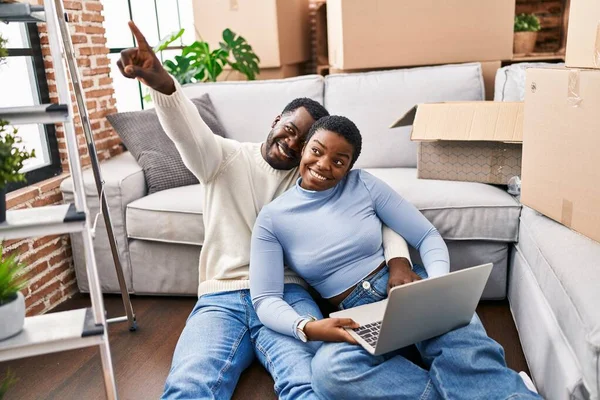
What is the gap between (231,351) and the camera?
1.73m

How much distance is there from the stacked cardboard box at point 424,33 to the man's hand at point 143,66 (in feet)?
5.05

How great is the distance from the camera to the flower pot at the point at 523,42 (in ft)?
12.5

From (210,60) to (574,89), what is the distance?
220cm

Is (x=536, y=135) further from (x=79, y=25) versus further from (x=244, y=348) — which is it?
(x=79, y=25)

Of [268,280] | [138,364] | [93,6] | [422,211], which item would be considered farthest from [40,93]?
[422,211]

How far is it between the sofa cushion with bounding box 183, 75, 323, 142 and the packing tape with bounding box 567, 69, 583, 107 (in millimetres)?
1395

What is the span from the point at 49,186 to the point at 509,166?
185cm

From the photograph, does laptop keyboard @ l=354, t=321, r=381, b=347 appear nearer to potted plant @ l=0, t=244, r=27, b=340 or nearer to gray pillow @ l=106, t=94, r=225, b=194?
→ potted plant @ l=0, t=244, r=27, b=340

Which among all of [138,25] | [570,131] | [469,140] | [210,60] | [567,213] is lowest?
[567,213]

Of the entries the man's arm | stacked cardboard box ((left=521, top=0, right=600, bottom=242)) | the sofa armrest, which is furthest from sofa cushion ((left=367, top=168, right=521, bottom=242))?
the sofa armrest

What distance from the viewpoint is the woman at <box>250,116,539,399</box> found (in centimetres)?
148

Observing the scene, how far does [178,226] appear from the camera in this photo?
229 centimetres

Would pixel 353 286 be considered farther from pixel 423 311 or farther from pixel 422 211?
pixel 422 211

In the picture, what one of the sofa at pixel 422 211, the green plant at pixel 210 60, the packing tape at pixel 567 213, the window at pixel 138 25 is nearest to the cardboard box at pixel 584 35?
the packing tape at pixel 567 213
